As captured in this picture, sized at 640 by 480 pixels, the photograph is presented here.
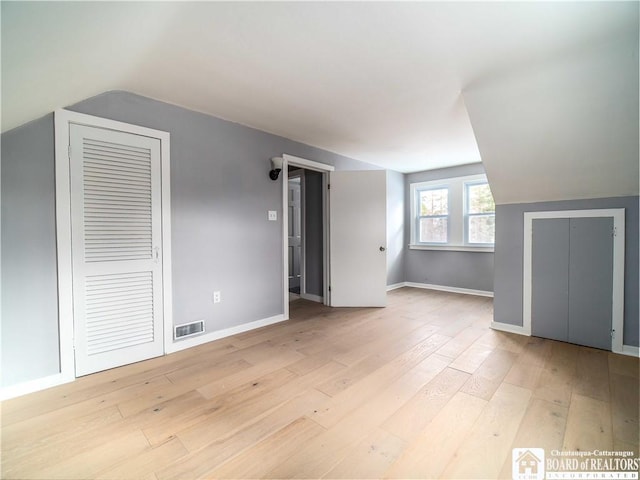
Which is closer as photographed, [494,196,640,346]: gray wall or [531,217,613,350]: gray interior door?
[531,217,613,350]: gray interior door

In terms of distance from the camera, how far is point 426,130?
320 cm

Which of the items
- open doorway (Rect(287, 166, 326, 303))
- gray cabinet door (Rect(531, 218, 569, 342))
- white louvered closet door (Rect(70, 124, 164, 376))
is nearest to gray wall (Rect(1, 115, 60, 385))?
white louvered closet door (Rect(70, 124, 164, 376))

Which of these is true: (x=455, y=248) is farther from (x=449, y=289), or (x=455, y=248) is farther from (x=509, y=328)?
(x=509, y=328)

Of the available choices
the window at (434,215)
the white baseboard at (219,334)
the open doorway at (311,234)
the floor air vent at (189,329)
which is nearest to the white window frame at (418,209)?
the window at (434,215)

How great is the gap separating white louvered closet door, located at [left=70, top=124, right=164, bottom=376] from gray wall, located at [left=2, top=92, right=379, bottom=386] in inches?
5.6

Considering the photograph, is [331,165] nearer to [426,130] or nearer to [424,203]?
[426,130]

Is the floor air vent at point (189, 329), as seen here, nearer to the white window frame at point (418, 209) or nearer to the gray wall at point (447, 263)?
the gray wall at point (447, 263)

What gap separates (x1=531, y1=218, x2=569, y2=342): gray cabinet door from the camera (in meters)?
2.78

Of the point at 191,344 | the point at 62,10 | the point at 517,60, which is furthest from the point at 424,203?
the point at 62,10

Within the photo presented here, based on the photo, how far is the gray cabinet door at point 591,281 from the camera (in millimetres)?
2580

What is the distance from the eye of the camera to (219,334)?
113 inches

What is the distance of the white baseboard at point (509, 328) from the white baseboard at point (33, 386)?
3.93 m

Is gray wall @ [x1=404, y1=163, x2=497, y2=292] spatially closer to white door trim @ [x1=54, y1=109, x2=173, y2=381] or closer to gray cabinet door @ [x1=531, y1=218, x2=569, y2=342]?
gray cabinet door @ [x1=531, y1=218, x2=569, y2=342]

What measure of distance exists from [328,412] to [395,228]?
4161mm
